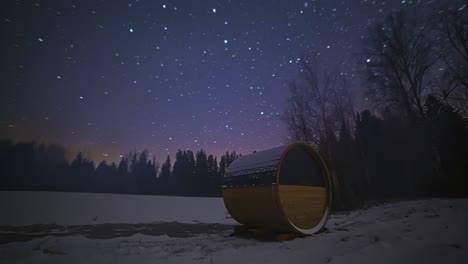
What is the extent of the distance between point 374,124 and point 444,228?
23605mm

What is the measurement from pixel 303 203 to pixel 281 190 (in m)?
1.02

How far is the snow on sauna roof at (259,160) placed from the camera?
19.0 ft

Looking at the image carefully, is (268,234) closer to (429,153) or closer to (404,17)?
(429,153)

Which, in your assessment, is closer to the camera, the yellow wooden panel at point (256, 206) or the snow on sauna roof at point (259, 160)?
the yellow wooden panel at point (256, 206)

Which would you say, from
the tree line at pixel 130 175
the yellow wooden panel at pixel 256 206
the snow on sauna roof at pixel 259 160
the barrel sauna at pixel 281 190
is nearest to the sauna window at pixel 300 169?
the barrel sauna at pixel 281 190

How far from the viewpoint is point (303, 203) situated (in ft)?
19.4

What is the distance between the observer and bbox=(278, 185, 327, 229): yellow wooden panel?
5.47 m

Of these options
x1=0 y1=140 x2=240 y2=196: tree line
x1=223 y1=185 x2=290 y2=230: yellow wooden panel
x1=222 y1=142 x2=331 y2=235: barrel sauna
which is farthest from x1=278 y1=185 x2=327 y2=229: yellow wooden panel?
x1=0 y1=140 x2=240 y2=196: tree line

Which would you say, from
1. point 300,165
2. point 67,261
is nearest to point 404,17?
point 300,165

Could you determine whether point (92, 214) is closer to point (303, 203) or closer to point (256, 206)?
point (256, 206)

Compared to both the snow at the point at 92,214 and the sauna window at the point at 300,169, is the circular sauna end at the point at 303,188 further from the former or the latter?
the snow at the point at 92,214

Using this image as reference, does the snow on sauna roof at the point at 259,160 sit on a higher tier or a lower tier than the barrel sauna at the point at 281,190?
higher

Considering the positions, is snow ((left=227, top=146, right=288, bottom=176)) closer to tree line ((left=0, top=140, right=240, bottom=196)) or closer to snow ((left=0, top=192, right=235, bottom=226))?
snow ((left=0, top=192, right=235, bottom=226))

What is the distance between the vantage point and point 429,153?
15555 mm
